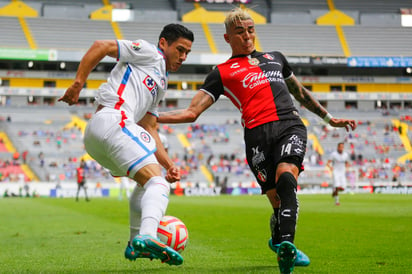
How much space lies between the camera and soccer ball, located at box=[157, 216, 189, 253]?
16.1 feet

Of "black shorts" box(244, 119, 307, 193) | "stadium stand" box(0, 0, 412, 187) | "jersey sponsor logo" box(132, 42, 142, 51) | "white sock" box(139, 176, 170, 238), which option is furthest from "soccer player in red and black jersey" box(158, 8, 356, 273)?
"stadium stand" box(0, 0, 412, 187)

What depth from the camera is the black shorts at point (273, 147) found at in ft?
16.6

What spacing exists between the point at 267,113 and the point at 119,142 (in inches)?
62.0

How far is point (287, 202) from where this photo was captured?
479cm

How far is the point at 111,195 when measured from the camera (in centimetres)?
3588

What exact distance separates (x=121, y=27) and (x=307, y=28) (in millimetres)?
18916

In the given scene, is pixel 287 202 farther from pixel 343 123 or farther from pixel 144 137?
pixel 343 123

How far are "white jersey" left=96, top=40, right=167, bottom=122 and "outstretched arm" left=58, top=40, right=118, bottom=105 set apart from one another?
0.13 metres

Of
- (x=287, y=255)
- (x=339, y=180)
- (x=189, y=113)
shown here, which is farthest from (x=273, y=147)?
(x=339, y=180)

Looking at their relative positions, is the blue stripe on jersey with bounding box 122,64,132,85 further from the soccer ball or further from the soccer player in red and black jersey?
the soccer ball

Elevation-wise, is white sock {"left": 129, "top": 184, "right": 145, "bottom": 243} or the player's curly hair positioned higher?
the player's curly hair

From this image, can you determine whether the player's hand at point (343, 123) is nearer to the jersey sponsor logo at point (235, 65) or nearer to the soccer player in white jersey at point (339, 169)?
the jersey sponsor logo at point (235, 65)

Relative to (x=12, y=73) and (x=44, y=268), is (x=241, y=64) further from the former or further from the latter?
(x=12, y=73)

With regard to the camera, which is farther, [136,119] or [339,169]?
[339,169]
